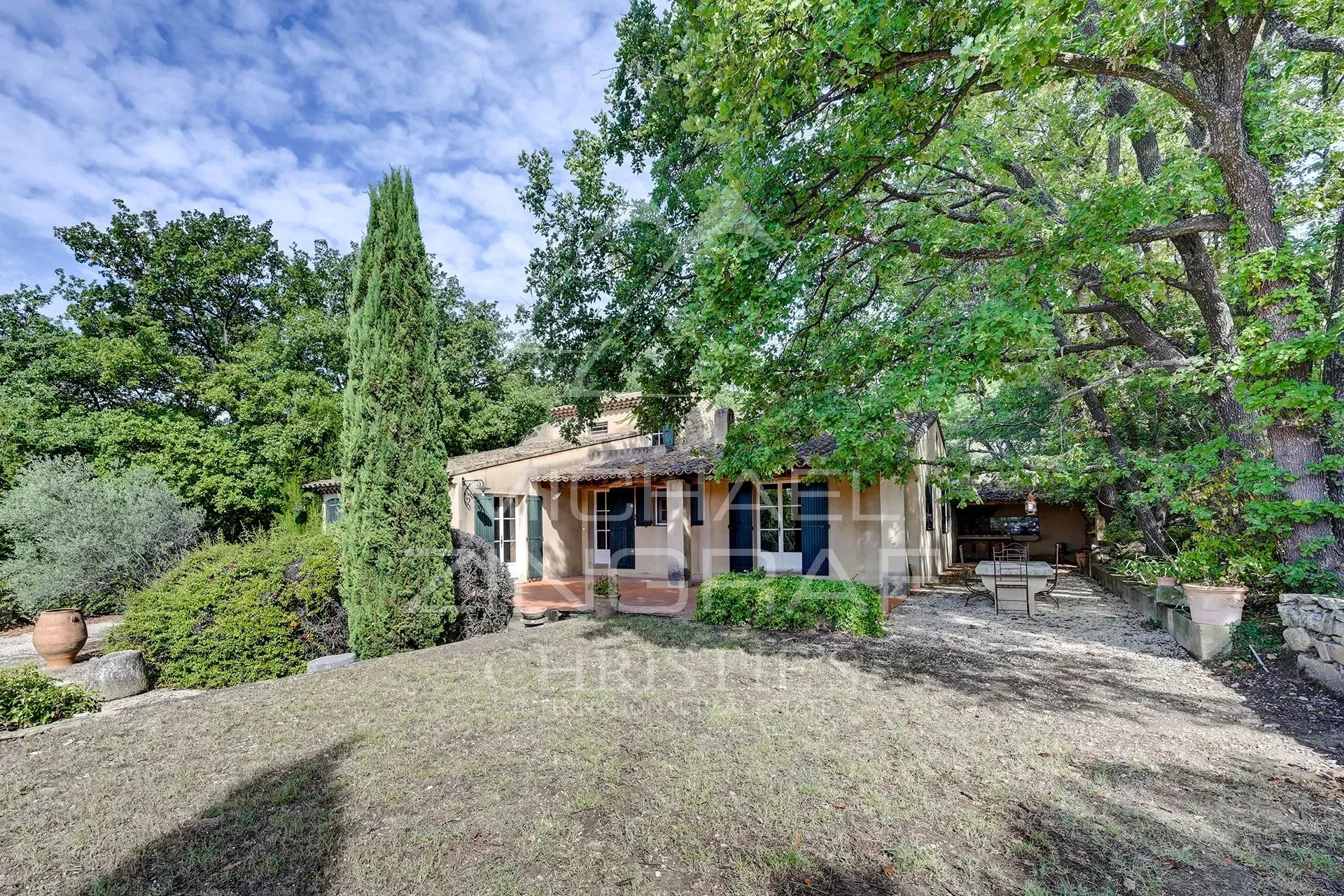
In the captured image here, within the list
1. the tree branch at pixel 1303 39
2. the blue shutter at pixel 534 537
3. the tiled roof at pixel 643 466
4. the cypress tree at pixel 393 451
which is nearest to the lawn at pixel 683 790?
the cypress tree at pixel 393 451

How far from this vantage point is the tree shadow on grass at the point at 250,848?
2818 mm

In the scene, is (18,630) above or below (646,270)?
below

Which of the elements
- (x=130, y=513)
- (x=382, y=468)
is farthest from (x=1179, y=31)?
(x=130, y=513)

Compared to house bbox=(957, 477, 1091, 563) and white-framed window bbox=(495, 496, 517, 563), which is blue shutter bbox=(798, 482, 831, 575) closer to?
white-framed window bbox=(495, 496, 517, 563)

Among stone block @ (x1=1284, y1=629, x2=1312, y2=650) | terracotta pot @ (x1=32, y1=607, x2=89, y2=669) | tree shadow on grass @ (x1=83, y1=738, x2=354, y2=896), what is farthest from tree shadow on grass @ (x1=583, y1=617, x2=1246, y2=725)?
terracotta pot @ (x1=32, y1=607, x2=89, y2=669)

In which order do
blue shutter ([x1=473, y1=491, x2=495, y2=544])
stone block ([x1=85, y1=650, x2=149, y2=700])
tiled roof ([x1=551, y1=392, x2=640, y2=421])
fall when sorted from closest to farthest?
stone block ([x1=85, y1=650, x2=149, y2=700]) → blue shutter ([x1=473, y1=491, x2=495, y2=544]) → tiled roof ([x1=551, y1=392, x2=640, y2=421])

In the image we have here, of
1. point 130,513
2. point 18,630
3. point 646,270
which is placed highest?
point 646,270

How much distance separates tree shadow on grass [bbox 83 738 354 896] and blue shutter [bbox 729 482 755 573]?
9.48m

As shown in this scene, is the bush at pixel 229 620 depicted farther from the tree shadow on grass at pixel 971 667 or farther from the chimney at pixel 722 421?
the chimney at pixel 722 421

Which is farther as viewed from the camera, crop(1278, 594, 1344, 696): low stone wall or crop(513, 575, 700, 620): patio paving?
crop(513, 575, 700, 620): patio paving

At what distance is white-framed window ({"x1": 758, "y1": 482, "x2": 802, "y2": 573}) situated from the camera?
471 inches

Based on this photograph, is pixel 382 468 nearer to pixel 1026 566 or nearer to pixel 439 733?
pixel 439 733

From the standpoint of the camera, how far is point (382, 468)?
24.9 ft

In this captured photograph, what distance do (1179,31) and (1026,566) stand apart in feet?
26.7
